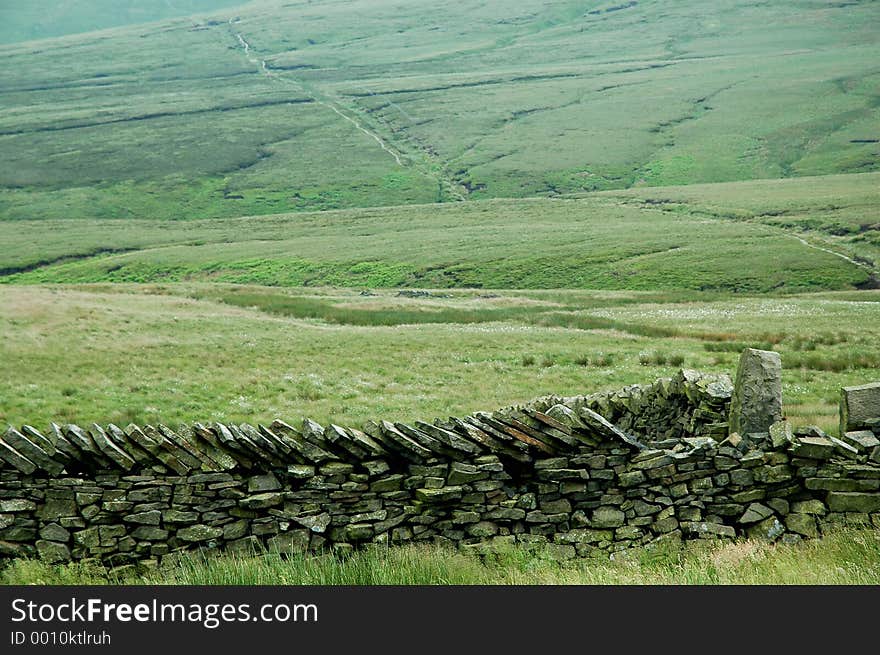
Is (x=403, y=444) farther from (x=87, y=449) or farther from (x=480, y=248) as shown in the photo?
(x=480, y=248)

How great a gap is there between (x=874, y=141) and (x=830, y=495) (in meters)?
199

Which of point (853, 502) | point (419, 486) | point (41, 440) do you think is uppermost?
point (41, 440)

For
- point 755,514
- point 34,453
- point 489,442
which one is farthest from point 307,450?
point 755,514

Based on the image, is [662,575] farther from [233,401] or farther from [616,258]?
[616,258]

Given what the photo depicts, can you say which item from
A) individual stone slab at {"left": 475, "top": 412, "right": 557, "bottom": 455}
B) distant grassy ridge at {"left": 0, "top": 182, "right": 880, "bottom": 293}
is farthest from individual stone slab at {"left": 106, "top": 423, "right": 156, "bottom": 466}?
distant grassy ridge at {"left": 0, "top": 182, "right": 880, "bottom": 293}

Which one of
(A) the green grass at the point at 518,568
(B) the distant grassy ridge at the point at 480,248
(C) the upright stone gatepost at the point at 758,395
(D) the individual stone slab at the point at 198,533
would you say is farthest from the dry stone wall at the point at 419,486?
(B) the distant grassy ridge at the point at 480,248

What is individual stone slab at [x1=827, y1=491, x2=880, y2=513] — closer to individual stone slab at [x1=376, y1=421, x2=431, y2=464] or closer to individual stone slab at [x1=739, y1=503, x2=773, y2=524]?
individual stone slab at [x1=739, y1=503, x2=773, y2=524]

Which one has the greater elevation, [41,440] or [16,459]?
[41,440]

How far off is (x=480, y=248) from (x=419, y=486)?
10664cm

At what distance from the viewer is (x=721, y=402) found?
10.9 meters

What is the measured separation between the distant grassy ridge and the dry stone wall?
247 ft

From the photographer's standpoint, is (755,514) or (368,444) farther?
(755,514)

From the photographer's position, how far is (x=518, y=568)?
24.6 ft

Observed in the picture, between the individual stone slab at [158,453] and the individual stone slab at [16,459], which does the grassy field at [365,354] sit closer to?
the individual stone slab at [158,453]
